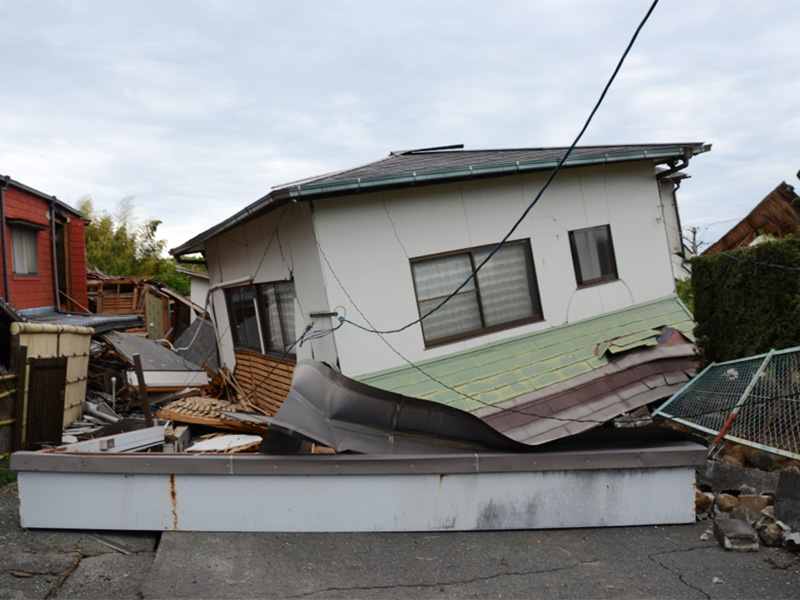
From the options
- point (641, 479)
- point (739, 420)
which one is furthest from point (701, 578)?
point (739, 420)

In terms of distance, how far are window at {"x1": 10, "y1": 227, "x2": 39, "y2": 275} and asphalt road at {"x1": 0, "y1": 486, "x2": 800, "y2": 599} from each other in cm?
1011

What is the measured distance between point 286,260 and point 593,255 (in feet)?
14.1

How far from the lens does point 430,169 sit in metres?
7.31

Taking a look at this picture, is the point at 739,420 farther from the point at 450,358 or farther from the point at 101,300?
the point at 101,300

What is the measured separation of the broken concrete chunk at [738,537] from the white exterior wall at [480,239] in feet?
11.3

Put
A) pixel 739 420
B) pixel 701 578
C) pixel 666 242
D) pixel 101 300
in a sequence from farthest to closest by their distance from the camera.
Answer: pixel 101 300 < pixel 666 242 < pixel 739 420 < pixel 701 578

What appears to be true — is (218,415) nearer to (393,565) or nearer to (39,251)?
(393,565)

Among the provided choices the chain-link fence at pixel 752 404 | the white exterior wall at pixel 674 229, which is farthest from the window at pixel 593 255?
the white exterior wall at pixel 674 229

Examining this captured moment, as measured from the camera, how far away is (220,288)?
1114cm

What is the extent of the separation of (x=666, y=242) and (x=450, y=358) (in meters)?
4.31

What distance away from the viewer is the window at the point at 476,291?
298 inches

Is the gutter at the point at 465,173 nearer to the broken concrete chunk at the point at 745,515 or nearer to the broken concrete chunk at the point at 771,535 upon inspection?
the broken concrete chunk at the point at 745,515

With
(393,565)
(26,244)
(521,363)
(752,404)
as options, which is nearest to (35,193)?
(26,244)

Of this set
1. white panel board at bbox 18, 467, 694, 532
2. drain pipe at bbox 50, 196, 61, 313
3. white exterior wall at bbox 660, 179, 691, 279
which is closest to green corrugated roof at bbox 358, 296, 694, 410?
white panel board at bbox 18, 467, 694, 532
